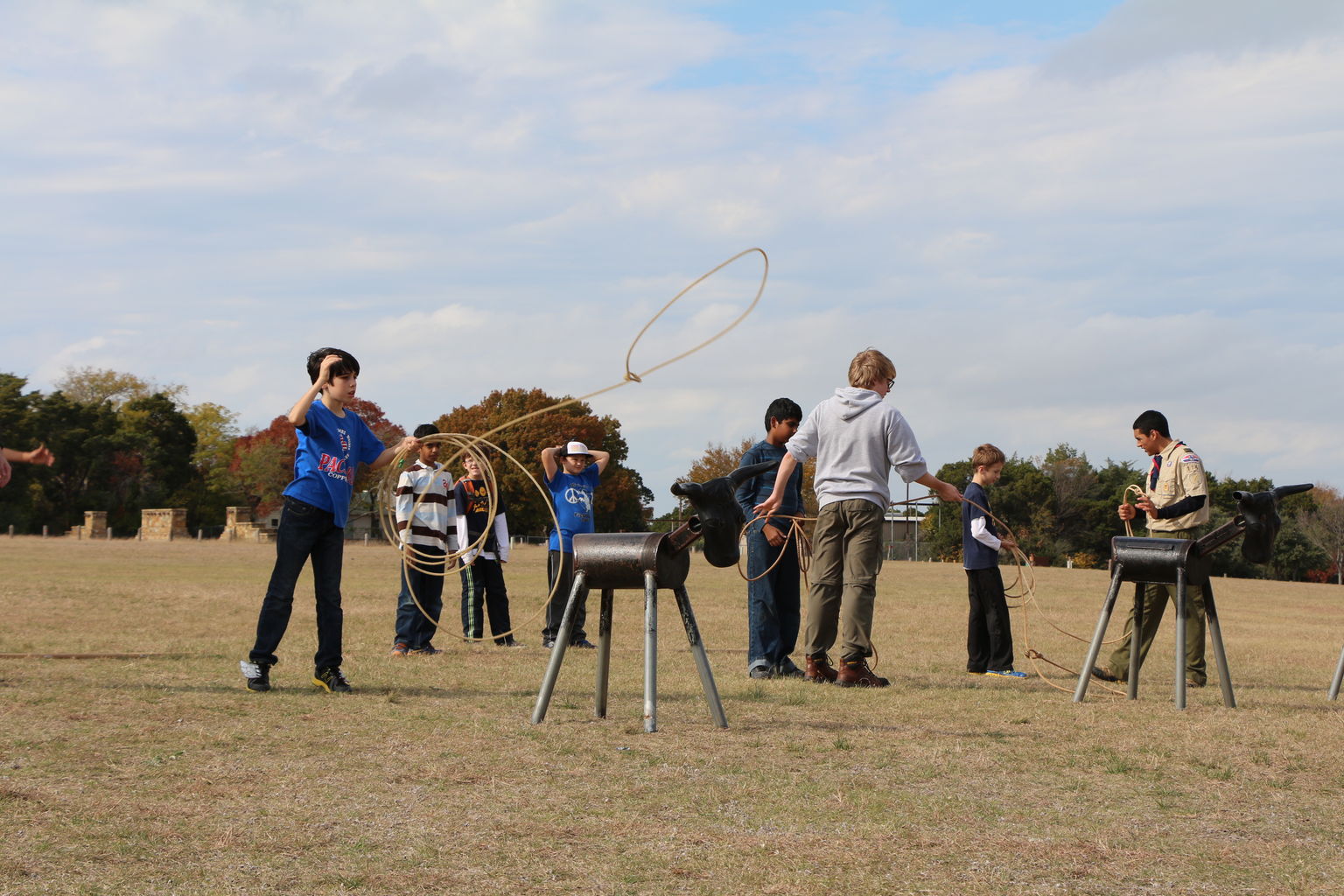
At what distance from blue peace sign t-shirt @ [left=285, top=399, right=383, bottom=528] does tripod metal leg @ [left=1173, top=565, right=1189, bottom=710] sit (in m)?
5.24

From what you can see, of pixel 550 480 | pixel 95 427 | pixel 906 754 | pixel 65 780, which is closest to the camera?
pixel 65 780

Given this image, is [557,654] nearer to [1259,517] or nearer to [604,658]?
[604,658]

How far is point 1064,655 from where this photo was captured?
11.6 metres

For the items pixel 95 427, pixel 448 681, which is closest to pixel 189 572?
pixel 448 681

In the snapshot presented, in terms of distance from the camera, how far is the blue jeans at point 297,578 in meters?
7.54

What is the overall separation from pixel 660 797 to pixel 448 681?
12.9 ft

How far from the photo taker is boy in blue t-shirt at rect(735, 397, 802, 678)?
8789 mm

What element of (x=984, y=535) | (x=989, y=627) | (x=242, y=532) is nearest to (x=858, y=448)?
(x=984, y=535)

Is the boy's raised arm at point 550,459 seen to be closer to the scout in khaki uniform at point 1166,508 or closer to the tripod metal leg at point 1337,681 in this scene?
the scout in khaki uniform at point 1166,508

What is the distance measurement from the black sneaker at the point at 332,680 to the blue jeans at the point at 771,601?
2.95 meters

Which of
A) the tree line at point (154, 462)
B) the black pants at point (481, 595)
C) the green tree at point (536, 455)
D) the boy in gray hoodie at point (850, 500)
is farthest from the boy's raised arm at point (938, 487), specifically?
the tree line at point (154, 462)

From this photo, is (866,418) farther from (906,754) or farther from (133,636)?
(133,636)

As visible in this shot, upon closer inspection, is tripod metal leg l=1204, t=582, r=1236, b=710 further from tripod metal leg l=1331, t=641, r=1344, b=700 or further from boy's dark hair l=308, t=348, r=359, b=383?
boy's dark hair l=308, t=348, r=359, b=383

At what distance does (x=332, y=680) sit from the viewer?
758cm
